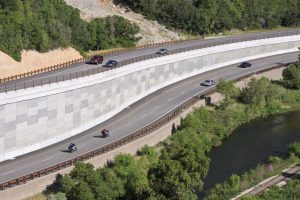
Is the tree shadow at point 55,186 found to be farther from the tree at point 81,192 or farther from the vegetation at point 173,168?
the tree at point 81,192

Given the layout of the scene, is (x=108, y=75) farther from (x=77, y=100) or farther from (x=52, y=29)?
(x=52, y=29)

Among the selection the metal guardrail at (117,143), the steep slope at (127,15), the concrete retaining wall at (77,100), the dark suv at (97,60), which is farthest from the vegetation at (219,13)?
the dark suv at (97,60)

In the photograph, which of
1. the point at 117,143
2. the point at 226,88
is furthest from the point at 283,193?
the point at 226,88

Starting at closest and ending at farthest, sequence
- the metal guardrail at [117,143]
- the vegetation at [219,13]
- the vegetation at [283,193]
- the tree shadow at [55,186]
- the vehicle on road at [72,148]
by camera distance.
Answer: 1. the metal guardrail at [117,143]
2. the vegetation at [283,193]
3. the tree shadow at [55,186]
4. the vehicle on road at [72,148]
5. the vegetation at [219,13]

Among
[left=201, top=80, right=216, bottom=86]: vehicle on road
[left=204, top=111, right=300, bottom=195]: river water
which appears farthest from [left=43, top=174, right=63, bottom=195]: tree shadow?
[left=201, top=80, right=216, bottom=86]: vehicle on road

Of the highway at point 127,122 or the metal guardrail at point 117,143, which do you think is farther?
the highway at point 127,122

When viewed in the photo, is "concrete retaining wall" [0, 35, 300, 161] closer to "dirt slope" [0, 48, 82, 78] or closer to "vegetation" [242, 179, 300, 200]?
"dirt slope" [0, 48, 82, 78]

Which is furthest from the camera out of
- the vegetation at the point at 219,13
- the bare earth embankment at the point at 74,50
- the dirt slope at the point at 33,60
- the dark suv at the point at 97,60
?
the vegetation at the point at 219,13
